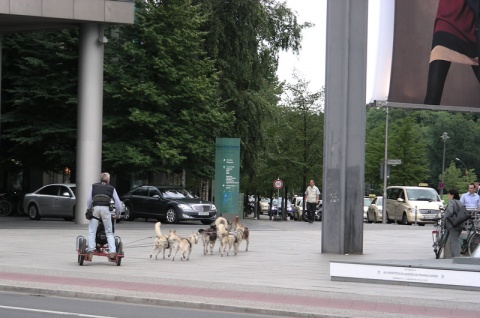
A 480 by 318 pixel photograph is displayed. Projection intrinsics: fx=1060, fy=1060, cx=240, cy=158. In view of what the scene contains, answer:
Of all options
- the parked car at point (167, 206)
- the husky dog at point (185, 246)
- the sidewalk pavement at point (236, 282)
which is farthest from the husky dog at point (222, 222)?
the parked car at point (167, 206)

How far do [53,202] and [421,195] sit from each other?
63.1 ft

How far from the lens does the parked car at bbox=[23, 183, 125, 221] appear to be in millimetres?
43969

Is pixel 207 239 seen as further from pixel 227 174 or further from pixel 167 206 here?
pixel 167 206

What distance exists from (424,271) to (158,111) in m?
28.9

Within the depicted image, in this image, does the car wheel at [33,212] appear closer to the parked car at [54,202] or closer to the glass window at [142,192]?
the parked car at [54,202]

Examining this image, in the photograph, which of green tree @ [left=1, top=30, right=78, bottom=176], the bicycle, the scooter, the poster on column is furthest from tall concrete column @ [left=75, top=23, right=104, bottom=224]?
the scooter

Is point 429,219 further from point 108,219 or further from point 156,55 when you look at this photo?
point 108,219

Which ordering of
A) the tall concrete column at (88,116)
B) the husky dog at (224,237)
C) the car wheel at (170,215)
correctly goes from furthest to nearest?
the car wheel at (170,215)
the tall concrete column at (88,116)
the husky dog at (224,237)

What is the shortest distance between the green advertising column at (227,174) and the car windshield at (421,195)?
14.3 m

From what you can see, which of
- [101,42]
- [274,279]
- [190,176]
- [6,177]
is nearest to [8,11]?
[101,42]

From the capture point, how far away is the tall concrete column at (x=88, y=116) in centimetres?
4016

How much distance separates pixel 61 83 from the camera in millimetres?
46344

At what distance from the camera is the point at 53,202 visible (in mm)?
44219

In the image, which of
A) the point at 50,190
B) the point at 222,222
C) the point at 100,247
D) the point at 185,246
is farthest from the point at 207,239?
the point at 50,190
